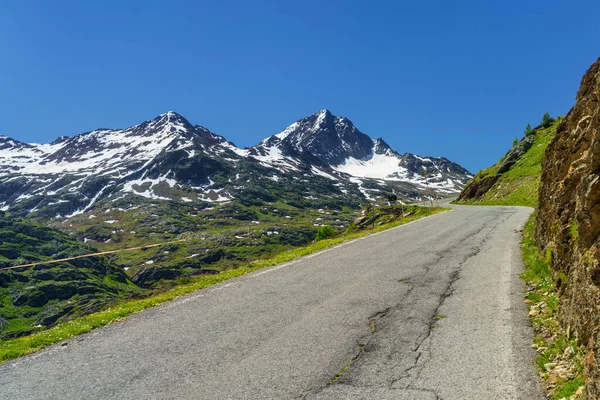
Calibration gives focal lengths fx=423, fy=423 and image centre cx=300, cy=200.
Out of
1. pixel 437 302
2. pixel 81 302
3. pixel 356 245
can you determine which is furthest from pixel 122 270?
pixel 437 302

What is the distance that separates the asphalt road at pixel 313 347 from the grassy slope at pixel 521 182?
44.0 metres

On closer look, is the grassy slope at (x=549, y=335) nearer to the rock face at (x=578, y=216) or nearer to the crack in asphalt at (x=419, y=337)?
the rock face at (x=578, y=216)

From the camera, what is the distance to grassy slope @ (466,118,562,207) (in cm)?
5581

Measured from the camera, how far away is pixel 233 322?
425 inches

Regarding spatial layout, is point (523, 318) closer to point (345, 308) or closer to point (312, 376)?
point (345, 308)

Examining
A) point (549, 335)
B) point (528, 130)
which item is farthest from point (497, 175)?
point (549, 335)

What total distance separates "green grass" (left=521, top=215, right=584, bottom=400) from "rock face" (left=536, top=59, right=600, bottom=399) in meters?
0.32

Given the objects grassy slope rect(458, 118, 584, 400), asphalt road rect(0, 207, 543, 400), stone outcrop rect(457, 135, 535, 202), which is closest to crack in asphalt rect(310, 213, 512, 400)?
asphalt road rect(0, 207, 543, 400)

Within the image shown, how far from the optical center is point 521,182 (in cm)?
6325

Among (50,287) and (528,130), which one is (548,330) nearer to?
(528,130)

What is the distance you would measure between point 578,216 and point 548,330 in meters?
2.75

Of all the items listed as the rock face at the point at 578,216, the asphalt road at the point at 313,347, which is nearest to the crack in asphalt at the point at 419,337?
the asphalt road at the point at 313,347

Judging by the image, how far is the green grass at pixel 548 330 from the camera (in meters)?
6.68

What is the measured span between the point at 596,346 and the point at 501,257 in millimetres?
12967
